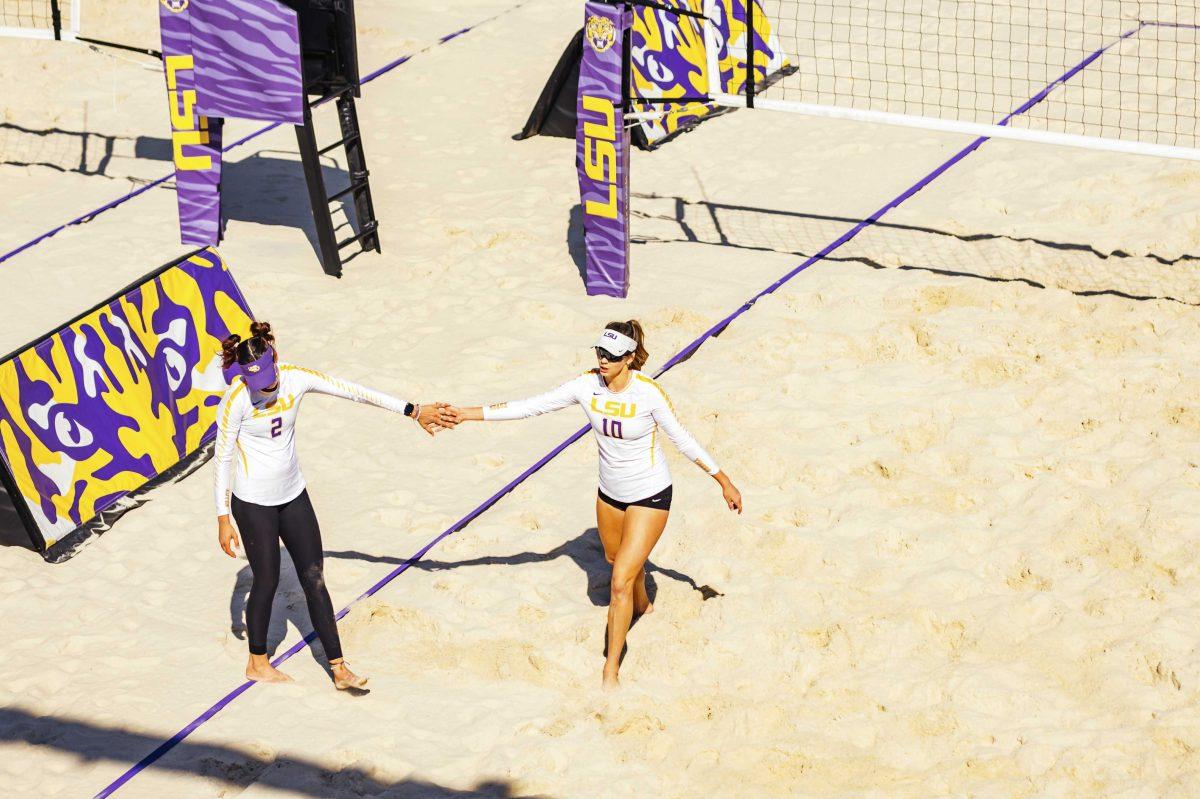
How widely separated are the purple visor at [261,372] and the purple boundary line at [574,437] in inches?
51.9

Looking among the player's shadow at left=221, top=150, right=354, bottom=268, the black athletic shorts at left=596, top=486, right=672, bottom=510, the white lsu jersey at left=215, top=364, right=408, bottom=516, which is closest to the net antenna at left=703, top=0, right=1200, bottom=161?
the player's shadow at left=221, top=150, right=354, bottom=268

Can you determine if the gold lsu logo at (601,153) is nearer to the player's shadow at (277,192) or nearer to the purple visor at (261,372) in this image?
the player's shadow at (277,192)

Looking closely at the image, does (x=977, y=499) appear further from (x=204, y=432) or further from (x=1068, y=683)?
(x=204, y=432)

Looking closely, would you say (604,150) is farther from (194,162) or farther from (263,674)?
(263,674)

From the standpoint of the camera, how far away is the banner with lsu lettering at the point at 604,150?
9.16m

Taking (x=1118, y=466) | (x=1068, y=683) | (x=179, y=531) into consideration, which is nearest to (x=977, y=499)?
(x=1118, y=466)

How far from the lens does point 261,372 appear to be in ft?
18.1

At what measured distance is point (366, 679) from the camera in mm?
5953

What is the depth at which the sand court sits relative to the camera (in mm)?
5555

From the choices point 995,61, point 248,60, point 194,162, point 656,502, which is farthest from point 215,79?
point 995,61

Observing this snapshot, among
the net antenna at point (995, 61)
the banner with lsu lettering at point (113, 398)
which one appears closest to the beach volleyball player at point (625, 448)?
the banner with lsu lettering at point (113, 398)

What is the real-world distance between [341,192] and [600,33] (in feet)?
7.83

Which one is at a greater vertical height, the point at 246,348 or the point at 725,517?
the point at 246,348

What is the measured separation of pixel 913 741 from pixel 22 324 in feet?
21.4
